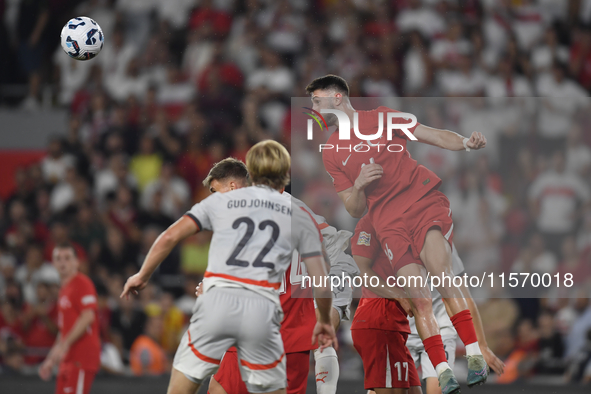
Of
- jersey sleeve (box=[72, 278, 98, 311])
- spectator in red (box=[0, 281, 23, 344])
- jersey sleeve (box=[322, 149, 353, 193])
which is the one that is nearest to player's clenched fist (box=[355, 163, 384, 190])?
jersey sleeve (box=[322, 149, 353, 193])

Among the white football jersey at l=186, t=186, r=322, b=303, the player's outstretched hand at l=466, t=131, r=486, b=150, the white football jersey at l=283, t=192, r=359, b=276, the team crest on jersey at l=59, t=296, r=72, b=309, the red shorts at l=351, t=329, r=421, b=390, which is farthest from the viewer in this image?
the team crest on jersey at l=59, t=296, r=72, b=309

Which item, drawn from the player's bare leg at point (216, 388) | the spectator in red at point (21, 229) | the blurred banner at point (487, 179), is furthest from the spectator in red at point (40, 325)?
the player's bare leg at point (216, 388)

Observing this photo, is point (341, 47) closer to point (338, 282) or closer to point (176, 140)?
point (176, 140)

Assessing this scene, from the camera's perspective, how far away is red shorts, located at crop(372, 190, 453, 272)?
6703 mm

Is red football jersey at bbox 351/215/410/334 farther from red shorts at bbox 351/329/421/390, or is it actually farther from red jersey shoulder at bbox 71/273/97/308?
red jersey shoulder at bbox 71/273/97/308

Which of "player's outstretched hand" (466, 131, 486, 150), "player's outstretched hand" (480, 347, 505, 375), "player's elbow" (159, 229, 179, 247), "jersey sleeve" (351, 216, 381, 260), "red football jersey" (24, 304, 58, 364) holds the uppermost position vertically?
"player's outstretched hand" (466, 131, 486, 150)

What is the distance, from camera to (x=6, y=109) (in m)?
14.4

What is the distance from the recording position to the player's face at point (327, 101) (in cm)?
700

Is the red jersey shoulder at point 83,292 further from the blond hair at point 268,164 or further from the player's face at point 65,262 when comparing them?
the blond hair at point 268,164

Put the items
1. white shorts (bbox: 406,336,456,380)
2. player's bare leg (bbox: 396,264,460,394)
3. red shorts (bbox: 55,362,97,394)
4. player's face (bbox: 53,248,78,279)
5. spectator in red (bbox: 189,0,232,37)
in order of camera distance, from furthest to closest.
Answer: spectator in red (bbox: 189,0,232,37) → player's face (bbox: 53,248,78,279) → red shorts (bbox: 55,362,97,394) → white shorts (bbox: 406,336,456,380) → player's bare leg (bbox: 396,264,460,394)

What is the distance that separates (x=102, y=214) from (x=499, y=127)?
23.5ft

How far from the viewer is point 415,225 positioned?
6.74m

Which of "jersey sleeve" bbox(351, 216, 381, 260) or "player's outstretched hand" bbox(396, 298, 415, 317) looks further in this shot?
"jersey sleeve" bbox(351, 216, 381, 260)

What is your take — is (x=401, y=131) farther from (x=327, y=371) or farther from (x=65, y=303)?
(x=65, y=303)
